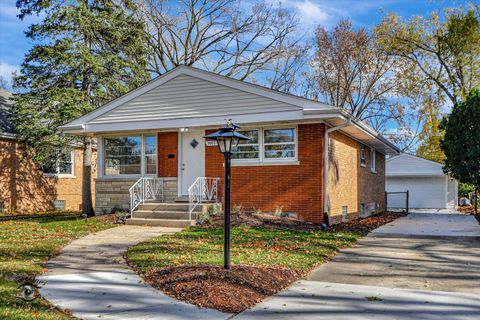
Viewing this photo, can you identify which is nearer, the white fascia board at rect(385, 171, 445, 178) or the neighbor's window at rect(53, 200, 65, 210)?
the neighbor's window at rect(53, 200, 65, 210)

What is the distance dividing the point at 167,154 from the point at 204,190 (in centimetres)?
202

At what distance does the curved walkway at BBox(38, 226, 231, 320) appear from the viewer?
201 inches

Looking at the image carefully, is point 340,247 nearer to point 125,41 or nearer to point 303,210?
point 303,210

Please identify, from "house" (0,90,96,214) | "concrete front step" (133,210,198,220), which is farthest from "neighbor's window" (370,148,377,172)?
"house" (0,90,96,214)

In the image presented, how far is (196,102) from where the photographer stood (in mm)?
14312

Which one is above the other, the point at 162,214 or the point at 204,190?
the point at 204,190

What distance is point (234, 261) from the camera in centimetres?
761

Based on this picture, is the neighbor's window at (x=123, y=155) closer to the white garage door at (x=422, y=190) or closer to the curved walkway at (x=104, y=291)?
the curved walkway at (x=104, y=291)

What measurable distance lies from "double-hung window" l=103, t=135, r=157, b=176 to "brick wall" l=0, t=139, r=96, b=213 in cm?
627

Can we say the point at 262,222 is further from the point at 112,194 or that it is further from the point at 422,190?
the point at 422,190

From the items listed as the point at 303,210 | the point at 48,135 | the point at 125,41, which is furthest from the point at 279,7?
the point at 303,210

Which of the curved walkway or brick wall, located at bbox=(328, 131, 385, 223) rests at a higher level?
brick wall, located at bbox=(328, 131, 385, 223)

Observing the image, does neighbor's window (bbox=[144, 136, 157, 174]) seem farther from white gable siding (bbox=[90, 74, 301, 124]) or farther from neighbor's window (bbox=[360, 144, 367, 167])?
neighbor's window (bbox=[360, 144, 367, 167])

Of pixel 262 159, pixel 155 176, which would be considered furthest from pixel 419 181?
pixel 155 176
